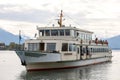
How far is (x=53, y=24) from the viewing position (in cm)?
4744

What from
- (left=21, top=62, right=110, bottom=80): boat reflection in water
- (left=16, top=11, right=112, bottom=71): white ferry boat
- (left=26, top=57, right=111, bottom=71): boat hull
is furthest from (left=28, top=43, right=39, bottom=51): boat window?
(left=21, top=62, right=110, bottom=80): boat reflection in water

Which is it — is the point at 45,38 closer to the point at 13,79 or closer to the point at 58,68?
the point at 58,68

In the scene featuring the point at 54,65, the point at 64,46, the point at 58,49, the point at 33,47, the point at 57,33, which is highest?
the point at 57,33

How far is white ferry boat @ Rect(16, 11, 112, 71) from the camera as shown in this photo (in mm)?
40406

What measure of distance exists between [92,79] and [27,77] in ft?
23.6

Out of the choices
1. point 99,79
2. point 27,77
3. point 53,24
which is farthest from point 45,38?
point 99,79

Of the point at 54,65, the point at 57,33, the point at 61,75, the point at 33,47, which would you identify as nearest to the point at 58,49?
the point at 54,65

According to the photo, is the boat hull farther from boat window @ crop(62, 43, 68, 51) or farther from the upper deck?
the upper deck

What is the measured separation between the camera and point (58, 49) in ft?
141

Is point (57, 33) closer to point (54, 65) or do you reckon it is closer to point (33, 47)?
point (33, 47)

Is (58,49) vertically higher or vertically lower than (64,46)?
lower

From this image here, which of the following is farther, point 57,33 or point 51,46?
point 57,33

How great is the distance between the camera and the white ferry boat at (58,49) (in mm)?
40406

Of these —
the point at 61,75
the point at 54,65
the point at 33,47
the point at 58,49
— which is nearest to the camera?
the point at 61,75
